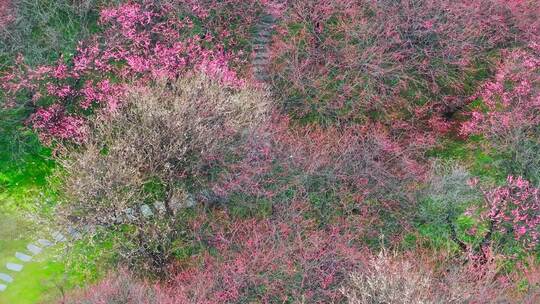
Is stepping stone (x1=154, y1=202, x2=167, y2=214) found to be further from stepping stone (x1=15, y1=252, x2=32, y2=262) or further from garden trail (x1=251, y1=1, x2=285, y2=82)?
garden trail (x1=251, y1=1, x2=285, y2=82)

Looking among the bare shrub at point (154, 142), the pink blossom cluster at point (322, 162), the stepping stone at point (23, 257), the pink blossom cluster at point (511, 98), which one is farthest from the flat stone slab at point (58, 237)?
the pink blossom cluster at point (511, 98)

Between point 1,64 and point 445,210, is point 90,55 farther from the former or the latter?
point 445,210

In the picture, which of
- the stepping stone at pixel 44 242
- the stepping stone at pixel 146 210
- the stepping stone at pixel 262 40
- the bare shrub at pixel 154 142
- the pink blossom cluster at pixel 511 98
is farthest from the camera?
the stepping stone at pixel 262 40

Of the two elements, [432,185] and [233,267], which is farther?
[432,185]

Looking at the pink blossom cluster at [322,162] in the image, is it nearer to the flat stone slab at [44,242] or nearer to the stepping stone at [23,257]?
the flat stone slab at [44,242]

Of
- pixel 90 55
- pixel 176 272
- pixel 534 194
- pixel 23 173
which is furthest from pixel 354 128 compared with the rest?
pixel 23 173

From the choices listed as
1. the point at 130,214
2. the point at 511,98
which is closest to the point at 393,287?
the point at 130,214
